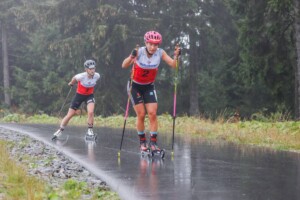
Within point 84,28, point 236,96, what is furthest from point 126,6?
point 236,96

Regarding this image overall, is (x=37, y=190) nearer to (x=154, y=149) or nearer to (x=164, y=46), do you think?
(x=154, y=149)

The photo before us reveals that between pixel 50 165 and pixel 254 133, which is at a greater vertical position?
pixel 254 133

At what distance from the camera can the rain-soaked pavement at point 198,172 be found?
589 cm

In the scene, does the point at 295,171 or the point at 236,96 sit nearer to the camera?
the point at 295,171

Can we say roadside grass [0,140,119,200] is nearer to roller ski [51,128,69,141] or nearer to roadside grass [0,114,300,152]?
roadside grass [0,114,300,152]

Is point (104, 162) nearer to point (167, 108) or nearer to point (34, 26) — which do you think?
point (167, 108)

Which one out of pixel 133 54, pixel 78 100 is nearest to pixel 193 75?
pixel 78 100

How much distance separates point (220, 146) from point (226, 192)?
560 cm

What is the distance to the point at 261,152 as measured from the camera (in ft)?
33.2

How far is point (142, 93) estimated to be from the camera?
9641 millimetres

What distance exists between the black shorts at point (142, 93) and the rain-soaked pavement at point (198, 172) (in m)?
1.09

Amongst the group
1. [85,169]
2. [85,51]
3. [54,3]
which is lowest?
[85,169]

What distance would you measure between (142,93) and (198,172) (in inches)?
103

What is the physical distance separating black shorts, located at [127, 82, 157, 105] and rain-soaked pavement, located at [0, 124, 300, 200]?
109 centimetres
